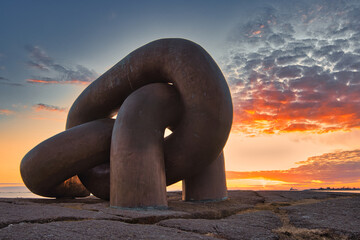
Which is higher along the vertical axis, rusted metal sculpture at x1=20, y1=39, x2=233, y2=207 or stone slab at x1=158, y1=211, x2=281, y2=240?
rusted metal sculpture at x1=20, y1=39, x2=233, y2=207

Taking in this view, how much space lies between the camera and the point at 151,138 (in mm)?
3539

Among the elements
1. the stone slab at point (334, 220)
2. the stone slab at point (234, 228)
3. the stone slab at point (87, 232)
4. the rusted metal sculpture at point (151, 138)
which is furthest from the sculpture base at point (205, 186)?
the stone slab at point (87, 232)

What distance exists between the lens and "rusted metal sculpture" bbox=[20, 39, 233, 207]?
11.2 feet

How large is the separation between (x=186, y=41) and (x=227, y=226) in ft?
9.52

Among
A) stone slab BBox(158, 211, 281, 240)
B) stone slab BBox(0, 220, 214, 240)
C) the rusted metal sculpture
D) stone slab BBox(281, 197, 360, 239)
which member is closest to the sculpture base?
the rusted metal sculpture

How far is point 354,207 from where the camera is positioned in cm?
330

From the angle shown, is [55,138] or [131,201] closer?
[131,201]

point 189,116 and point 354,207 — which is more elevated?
point 189,116

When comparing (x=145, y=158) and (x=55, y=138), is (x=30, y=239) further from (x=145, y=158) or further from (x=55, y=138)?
(x=55, y=138)

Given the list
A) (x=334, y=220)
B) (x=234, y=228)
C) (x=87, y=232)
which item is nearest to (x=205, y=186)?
(x=334, y=220)

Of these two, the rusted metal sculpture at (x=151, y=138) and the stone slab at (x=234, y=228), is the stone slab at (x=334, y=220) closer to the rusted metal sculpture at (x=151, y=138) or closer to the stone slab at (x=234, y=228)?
the stone slab at (x=234, y=228)

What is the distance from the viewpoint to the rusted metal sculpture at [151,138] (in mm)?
3428

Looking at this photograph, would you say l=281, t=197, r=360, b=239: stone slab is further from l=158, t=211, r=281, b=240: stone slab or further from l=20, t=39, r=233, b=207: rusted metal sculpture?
l=20, t=39, r=233, b=207: rusted metal sculpture

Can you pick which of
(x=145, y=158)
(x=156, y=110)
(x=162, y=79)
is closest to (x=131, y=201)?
(x=145, y=158)
